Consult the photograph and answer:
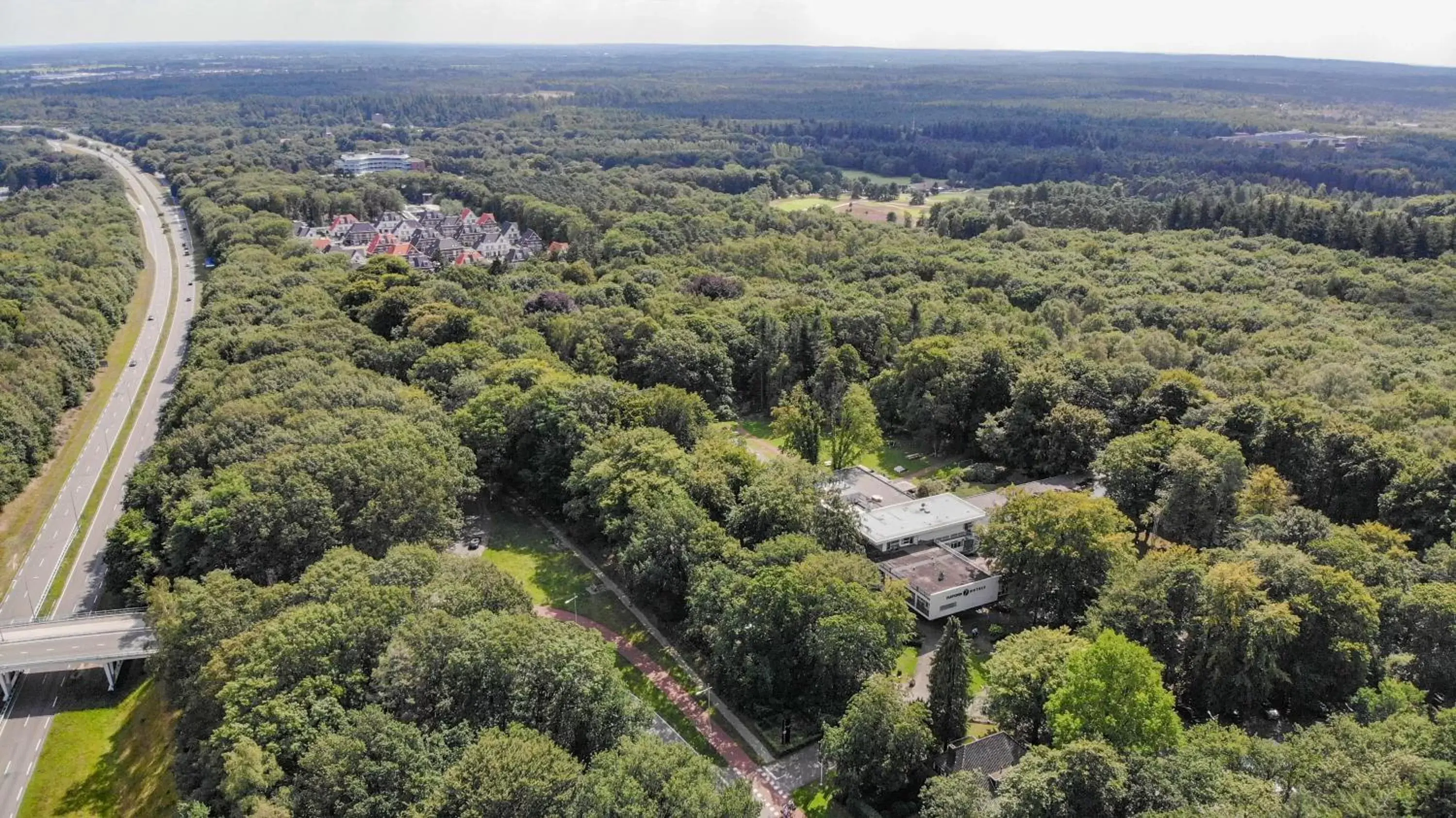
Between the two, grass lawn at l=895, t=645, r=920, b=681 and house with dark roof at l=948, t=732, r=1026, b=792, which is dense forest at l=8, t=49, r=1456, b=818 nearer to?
house with dark roof at l=948, t=732, r=1026, b=792

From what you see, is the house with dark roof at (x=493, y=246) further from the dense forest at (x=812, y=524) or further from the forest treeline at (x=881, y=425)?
the dense forest at (x=812, y=524)

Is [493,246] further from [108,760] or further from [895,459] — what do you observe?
[108,760]

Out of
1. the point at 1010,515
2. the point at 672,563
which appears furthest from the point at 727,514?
the point at 1010,515

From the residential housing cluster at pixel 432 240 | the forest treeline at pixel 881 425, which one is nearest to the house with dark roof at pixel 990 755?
the forest treeline at pixel 881 425

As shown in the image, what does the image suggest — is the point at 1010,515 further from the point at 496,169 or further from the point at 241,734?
the point at 496,169

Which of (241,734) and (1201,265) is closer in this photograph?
(241,734)
